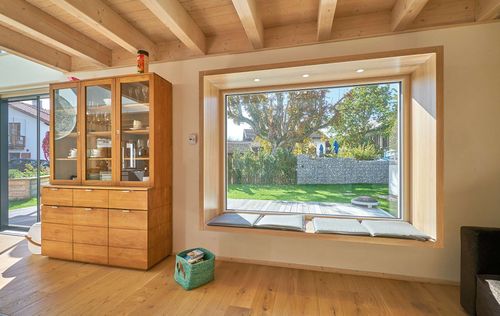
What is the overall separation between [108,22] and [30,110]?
8.57ft

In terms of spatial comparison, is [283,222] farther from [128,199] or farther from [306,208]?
[128,199]

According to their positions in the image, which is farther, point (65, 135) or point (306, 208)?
point (65, 135)

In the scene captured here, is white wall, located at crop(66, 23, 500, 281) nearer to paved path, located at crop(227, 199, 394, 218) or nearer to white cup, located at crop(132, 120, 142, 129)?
paved path, located at crop(227, 199, 394, 218)

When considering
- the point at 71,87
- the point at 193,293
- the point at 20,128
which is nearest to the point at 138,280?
the point at 193,293

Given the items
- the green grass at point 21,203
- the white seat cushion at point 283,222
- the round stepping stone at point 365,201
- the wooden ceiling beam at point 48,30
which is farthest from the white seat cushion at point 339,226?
the green grass at point 21,203

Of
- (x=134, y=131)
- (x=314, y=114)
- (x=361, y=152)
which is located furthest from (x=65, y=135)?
(x=361, y=152)

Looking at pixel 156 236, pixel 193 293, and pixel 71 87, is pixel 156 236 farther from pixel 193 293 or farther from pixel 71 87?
pixel 71 87

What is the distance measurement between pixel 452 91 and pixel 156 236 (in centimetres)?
326

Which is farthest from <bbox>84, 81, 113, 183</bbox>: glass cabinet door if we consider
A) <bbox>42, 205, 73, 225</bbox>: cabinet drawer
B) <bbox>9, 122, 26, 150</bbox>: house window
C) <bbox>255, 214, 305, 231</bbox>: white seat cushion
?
<bbox>9, 122, 26, 150</bbox>: house window

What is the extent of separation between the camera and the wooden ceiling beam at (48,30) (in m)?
1.91

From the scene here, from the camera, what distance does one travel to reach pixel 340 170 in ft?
8.08

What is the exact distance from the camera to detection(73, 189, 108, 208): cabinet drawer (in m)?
2.34

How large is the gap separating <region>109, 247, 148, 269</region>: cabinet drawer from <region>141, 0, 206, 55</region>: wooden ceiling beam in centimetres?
223

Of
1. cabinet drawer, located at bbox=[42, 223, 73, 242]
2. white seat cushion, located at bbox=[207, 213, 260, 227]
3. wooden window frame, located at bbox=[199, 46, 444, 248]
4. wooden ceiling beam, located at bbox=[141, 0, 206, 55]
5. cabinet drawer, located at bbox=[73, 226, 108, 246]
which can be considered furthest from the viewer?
cabinet drawer, located at bbox=[42, 223, 73, 242]
